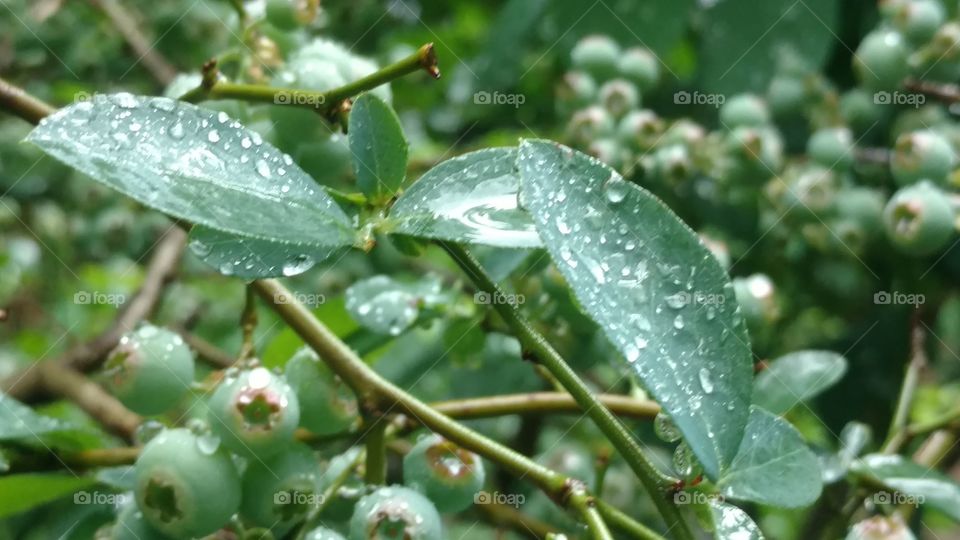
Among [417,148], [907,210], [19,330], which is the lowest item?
[19,330]

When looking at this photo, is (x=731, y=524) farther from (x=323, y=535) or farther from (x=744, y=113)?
(x=744, y=113)

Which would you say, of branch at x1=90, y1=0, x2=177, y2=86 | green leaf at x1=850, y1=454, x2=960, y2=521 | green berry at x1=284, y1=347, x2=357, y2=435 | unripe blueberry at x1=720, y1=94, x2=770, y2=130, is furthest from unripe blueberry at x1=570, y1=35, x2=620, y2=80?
green berry at x1=284, y1=347, x2=357, y2=435

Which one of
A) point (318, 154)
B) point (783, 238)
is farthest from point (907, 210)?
point (318, 154)

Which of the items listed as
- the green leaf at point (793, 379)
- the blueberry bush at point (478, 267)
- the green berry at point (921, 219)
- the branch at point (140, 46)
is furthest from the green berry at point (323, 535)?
the branch at point (140, 46)

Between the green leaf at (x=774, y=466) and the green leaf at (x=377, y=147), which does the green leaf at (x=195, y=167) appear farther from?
the green leaf at (x=774, y=466)

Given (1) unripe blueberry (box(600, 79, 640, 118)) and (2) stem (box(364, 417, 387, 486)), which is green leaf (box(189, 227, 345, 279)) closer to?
(2) stem (box(364, 417, 387, 486))

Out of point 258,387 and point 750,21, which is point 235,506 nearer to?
point 258,387

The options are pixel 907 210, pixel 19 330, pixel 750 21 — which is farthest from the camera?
pixel 19 330
